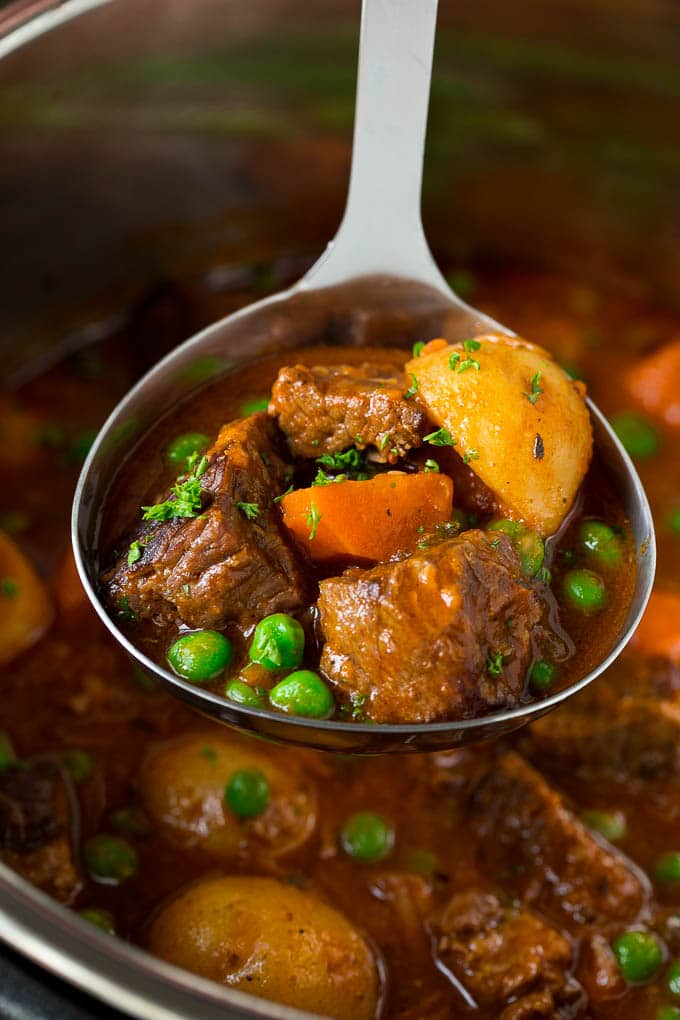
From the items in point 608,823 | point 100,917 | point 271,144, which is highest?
point 271,144

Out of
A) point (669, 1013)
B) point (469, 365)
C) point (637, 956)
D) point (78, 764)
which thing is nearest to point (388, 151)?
point (469, 365)

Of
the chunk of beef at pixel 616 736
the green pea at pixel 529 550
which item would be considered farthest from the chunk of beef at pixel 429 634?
the chunk of beef at pixel 616 736

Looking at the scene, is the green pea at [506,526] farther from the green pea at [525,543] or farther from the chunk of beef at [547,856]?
the chunk of beef at [547,856]

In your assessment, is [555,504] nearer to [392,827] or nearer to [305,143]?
[392,827]

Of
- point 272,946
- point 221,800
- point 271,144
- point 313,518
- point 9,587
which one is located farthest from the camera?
point 271,144

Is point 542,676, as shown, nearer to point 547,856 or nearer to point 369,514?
point 369,514
